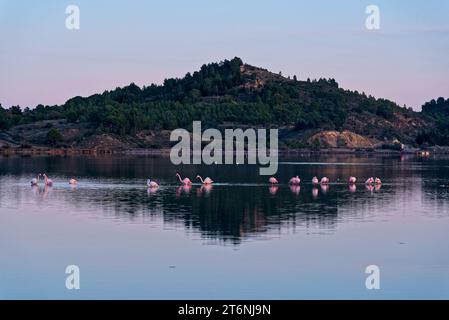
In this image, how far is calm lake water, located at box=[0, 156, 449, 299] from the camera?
31.7 meters

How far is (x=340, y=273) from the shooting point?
113 ft

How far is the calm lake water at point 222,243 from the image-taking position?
104 ft

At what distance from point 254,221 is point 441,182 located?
4007cm

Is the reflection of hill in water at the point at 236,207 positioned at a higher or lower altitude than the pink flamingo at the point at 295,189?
lower

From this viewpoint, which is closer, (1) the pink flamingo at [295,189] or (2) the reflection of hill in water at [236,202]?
(2) the reflection of hill in water at [236,202]

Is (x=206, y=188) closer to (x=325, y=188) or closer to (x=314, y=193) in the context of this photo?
(x=314, y=193)

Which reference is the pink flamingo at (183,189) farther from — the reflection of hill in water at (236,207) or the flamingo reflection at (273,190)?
the flamingo reflection at (273,190)

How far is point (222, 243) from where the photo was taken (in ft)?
134

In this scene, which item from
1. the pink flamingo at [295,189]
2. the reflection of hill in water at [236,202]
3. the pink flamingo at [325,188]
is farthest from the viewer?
the pink flamingo at [325,188]

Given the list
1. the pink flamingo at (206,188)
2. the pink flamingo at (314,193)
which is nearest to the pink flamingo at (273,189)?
Answer: the pink flamingo at (314,193)

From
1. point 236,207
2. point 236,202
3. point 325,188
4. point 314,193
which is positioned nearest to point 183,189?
point 314,193

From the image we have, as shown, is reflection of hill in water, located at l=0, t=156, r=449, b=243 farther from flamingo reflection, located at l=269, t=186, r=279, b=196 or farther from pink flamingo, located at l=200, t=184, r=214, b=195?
pink flamingo, located at l=200, t=184, r=214, b=195

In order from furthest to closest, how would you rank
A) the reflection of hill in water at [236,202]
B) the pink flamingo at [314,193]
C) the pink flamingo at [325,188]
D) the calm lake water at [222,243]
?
the pink flamingo at [325,188]
the pink flamingo at [314,193]
the reflection of hill in water at [236,202]
the calm lake water at [222,243]
